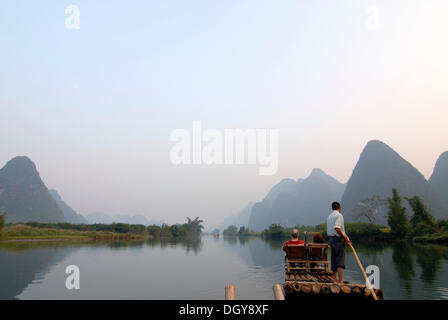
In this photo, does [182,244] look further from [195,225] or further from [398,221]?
[195,225]

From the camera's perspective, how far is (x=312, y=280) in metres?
10.5

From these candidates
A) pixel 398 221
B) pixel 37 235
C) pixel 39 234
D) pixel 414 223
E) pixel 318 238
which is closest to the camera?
pixel 318 238

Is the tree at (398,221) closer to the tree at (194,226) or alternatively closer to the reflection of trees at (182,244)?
the reflection of trees at (182,244)

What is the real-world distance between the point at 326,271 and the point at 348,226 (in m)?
78.7

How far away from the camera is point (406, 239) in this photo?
222 feet

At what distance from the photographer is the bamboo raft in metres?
9.11

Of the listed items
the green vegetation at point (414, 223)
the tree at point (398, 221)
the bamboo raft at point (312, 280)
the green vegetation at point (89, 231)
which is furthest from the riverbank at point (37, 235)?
the green vegetation at point (414, 223)

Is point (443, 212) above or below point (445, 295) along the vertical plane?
below

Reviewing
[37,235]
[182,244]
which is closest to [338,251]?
[182,244]

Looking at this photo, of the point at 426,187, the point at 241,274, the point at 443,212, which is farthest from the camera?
the point at 426,187

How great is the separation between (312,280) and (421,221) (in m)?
71.3
